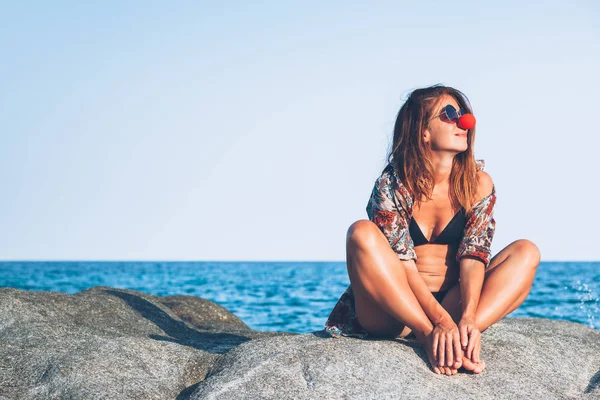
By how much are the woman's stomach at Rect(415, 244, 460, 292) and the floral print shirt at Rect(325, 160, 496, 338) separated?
14 centimetres

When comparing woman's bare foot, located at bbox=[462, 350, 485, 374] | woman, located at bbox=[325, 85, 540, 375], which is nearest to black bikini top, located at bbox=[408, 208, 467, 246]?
woman, located at bbox=[325, 85, 540, 375]

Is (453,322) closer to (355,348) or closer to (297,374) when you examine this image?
(355,348)

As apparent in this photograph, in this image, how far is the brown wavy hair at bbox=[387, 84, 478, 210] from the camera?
15.7 feet

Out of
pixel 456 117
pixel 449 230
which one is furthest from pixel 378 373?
pixel 456 117

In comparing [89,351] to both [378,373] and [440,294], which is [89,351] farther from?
[440,294]

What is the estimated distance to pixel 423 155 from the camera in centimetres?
481

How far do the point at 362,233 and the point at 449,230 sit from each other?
74cm

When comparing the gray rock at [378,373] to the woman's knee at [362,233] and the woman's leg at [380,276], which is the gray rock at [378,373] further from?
the woman's knee at [362,233]

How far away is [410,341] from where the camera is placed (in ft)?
15.8

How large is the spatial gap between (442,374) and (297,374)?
888 mm

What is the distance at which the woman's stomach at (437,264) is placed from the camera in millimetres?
4836

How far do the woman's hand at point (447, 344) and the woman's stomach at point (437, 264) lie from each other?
24.4 inches

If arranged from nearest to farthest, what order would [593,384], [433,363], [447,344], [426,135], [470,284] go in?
[447,344]
[433,363]
[470,284]
[593,384]
[426,135]

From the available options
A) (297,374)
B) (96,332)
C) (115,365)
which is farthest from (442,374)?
(96,332)
